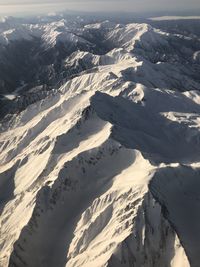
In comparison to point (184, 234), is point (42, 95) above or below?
below

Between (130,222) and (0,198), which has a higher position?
(130,222)

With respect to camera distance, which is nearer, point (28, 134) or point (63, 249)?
point (63, 249)

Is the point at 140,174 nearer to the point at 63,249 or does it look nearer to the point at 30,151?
the point at 63,249

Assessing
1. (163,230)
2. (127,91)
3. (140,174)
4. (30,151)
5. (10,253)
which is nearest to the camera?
(163,230)

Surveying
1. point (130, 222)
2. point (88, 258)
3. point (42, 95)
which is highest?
point (130, 222)

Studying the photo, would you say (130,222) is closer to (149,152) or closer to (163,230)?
(163,230)

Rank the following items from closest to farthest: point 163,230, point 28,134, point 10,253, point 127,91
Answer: point 163,230, point 10,253, point 28,134, point 127,91

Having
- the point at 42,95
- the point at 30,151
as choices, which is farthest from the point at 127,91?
the point at 30,151

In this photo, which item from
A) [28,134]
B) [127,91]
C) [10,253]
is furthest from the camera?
[127,91]

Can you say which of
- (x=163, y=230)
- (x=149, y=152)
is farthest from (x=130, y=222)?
(x=149, y=152)
